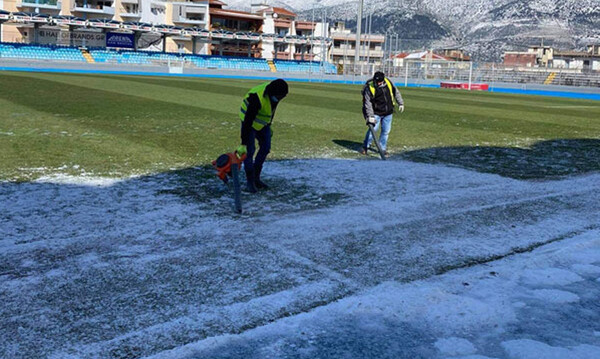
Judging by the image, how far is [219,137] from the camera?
13383 mm

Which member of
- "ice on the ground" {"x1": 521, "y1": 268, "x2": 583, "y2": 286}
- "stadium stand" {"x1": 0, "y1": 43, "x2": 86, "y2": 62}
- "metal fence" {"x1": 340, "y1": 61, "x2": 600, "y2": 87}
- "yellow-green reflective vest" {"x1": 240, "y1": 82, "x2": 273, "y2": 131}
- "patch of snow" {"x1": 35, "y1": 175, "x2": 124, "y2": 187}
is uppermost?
"stadium stand" {"x1": 0, "y1": 43, "x2": 86, "y2": 62}

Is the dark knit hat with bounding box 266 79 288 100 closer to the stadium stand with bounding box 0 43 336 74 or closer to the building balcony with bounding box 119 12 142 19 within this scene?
the stadium stand with bounding box 0 43 336 74

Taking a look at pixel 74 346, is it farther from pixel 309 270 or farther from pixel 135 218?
pixel 135 218

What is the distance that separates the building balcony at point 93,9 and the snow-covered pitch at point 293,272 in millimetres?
83203

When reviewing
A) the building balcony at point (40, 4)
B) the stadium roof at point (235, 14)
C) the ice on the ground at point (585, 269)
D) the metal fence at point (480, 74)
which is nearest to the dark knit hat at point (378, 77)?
the ice on the ground at point (585, 269)

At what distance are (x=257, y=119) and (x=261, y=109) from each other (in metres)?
Answer: 0.18

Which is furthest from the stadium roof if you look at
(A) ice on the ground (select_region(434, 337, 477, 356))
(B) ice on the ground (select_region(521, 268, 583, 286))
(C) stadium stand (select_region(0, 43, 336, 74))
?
(A) ice on the ground (select_region(434, 337, 477, 356))

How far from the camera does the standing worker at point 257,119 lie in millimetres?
7660

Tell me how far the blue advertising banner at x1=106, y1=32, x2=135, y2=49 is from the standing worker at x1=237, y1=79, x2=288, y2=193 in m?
69.8

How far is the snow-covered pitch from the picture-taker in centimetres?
399

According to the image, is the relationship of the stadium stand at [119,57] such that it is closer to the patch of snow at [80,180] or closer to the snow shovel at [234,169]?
the patch of snow at [80,180]

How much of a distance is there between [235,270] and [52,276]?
4.74ft

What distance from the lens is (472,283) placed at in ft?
16.6

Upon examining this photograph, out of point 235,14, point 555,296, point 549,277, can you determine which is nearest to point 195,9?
point 235,14
